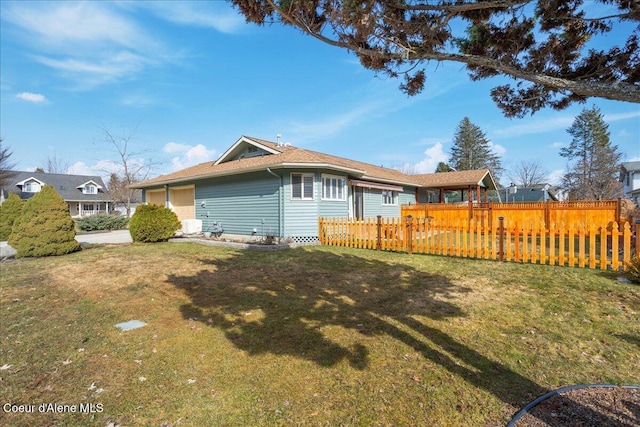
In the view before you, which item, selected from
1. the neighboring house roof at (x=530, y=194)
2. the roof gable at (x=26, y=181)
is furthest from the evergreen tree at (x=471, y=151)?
the roof gable at (x=26, y=181)

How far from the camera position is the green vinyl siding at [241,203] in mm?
13352

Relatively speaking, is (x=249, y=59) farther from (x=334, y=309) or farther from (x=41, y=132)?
(x=41, y=132)

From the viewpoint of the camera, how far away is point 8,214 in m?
16.8

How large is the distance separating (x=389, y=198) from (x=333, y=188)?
6934 millimetres

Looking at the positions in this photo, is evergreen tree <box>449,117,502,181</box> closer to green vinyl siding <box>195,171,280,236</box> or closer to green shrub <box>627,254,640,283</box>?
green vinyl siding <box>195,171,280,236</box>

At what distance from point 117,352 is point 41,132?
2476 centimetres

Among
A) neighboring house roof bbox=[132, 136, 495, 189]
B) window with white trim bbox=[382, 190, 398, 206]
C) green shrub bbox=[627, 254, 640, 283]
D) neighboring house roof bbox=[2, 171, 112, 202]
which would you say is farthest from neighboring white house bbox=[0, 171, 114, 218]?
green shrub bbox=[627, 254, 640, 283]

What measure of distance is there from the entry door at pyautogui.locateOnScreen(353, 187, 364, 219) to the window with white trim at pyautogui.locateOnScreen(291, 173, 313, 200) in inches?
150

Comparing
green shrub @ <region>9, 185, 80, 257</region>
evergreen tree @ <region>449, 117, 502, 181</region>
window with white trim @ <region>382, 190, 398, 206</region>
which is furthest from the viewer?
evergreen tree @ <region>449, 117, 502, 181</region>

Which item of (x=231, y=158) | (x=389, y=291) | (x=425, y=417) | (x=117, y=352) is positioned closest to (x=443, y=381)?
(x=425, y=417)

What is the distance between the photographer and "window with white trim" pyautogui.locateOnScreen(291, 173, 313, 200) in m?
13.1

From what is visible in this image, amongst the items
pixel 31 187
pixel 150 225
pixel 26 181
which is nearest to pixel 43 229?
pixel 150 225

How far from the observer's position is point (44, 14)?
8.73 m

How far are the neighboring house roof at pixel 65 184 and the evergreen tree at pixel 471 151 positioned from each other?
5794 cm
